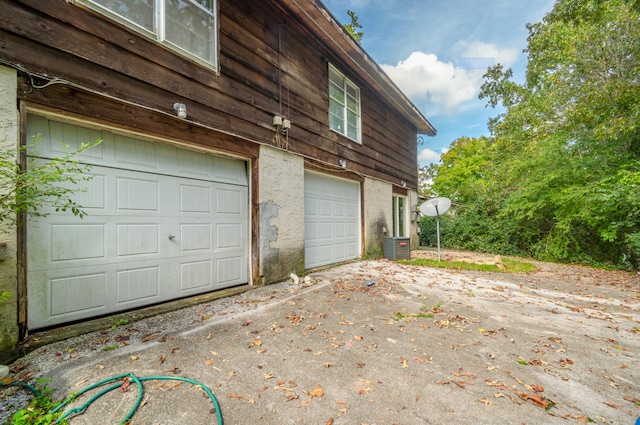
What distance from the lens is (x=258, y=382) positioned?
205cm

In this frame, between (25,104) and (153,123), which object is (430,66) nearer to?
(153,123)

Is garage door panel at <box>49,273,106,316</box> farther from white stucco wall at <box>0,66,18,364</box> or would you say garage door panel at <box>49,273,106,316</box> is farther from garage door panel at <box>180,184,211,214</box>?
garage door panel at <box>180,184,211,214</box>

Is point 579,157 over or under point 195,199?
over

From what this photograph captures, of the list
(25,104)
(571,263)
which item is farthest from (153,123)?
(571,263)

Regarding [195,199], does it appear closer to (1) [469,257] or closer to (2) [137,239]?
(2) [137,239]

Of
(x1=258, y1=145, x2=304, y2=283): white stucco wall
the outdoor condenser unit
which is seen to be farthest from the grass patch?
A: (x1=258, y1=145, x2=304, y2=283): white stucco wall

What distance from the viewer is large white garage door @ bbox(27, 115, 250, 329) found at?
263 cm

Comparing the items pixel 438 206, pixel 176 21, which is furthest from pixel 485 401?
pixel 438 206

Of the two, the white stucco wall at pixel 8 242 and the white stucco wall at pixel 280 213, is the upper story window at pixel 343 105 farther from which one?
the white stucco wall at pixel 8 242

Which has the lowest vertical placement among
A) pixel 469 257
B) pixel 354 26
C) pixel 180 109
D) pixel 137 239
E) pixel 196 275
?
pixel 469 257

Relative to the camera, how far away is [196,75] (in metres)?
3.64

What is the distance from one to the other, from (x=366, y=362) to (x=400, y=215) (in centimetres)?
862

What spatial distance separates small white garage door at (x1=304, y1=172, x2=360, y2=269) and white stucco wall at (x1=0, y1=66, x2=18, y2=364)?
419cm

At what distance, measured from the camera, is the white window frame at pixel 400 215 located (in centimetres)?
980
